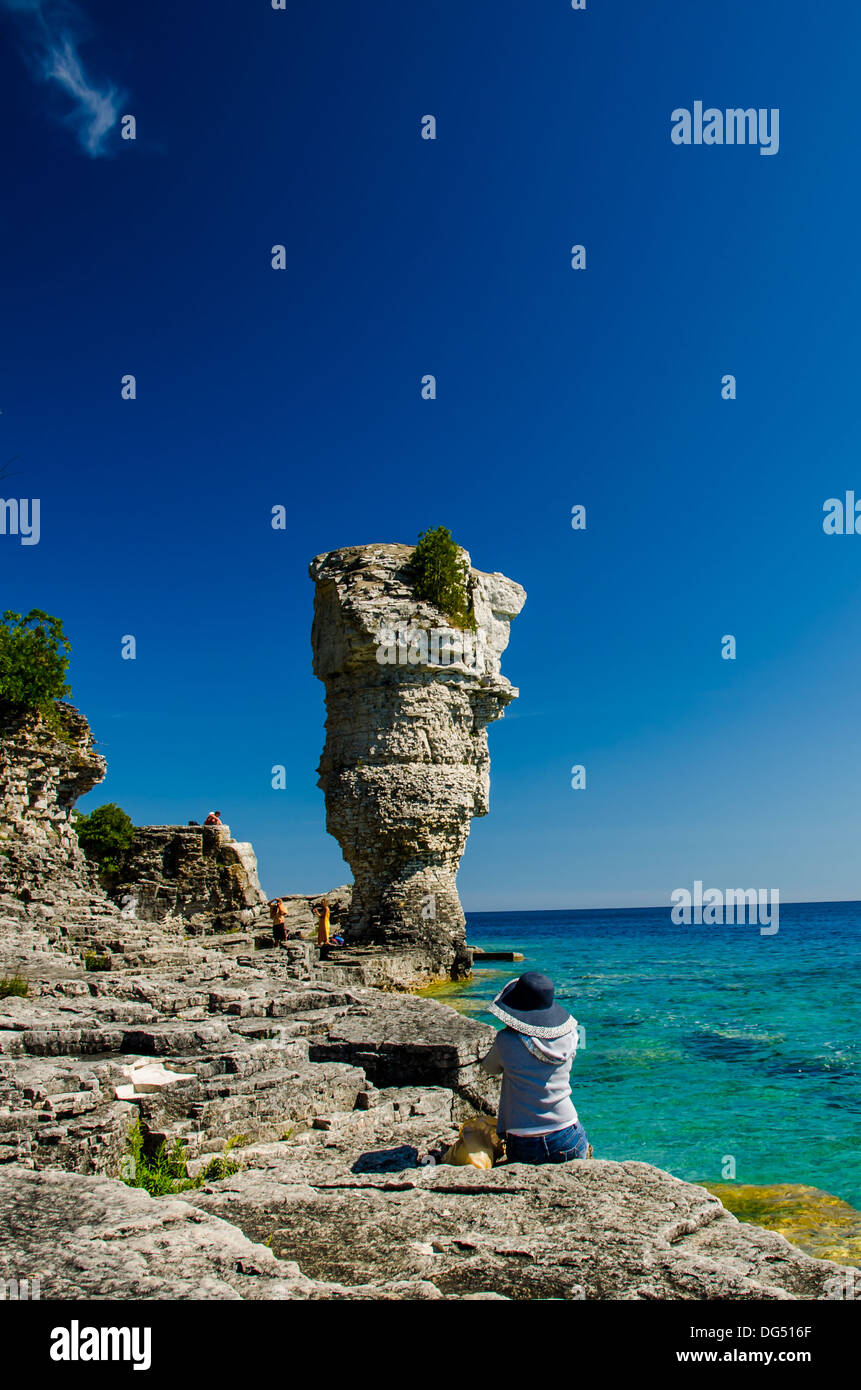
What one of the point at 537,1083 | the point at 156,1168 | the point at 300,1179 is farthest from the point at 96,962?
the point at 537,1083

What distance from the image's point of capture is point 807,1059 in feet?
48.9

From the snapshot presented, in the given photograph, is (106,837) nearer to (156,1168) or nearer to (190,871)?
(190,871)

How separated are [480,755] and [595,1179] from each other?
68.5ft

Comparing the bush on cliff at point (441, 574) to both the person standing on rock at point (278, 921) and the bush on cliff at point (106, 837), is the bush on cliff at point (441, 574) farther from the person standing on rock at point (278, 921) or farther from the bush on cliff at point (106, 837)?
the bush on cliff at point (106, 837)

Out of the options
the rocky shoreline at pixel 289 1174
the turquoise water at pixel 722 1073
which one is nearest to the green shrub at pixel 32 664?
the rocky shoreline at pixel 289 1174

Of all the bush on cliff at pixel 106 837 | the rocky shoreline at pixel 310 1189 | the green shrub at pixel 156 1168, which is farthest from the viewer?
the bush on cliff at pixel 106 837

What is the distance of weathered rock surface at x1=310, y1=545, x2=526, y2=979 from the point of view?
75.5 feet

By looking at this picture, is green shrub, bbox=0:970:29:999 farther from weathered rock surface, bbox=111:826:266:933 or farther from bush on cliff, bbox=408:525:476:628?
weathered rock surface, bbox=111:826:266:933

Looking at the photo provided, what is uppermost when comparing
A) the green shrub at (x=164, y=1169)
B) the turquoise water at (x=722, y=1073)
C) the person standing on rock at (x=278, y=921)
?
→ the green shrub at (x=164, y=1169)

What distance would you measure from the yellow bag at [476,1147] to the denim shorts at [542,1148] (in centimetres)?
11

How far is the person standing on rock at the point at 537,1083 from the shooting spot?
184 inches

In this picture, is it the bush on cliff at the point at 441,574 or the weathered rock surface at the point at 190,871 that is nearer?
the bush on cliff at the point at 441,574

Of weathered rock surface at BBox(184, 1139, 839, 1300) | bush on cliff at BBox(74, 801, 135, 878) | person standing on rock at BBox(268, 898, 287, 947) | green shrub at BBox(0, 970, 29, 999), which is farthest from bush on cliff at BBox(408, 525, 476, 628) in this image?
weathered rock surface at BBox(184, 1139, 839, 1300)
